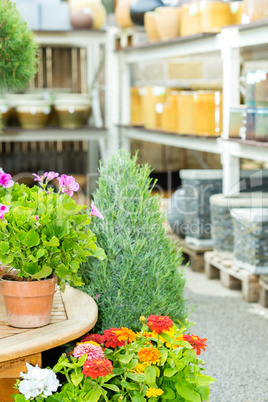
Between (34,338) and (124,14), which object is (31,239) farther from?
(124,14)

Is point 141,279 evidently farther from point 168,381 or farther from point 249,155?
point 249,155

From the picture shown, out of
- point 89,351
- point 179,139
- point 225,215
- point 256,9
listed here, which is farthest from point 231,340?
point 179,139

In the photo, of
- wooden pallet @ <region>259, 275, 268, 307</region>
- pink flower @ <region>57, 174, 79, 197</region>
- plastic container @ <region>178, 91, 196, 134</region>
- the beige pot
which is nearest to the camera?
pink flower @ <region>57, 174, 79, 197</region>

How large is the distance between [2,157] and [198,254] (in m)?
3.05

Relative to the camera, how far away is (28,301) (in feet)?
5.00

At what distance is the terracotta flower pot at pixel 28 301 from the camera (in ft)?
5.00

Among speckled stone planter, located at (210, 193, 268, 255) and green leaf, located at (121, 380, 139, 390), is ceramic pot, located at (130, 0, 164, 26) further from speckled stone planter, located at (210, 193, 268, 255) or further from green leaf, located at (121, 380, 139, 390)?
green leaf, located at (121, 380, 139, 390)

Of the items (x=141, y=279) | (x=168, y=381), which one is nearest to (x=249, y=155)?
(x=141, y=279)

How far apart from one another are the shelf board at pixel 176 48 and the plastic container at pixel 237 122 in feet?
1.34

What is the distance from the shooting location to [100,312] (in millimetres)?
1808

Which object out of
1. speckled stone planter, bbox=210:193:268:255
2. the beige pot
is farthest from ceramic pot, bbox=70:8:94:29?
speckled stone planter, bbox=210:193:268:255

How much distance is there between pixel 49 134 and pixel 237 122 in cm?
209

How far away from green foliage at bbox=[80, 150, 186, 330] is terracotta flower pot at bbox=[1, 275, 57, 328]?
0.85 ft

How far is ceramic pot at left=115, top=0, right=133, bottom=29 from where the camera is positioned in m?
4.94
